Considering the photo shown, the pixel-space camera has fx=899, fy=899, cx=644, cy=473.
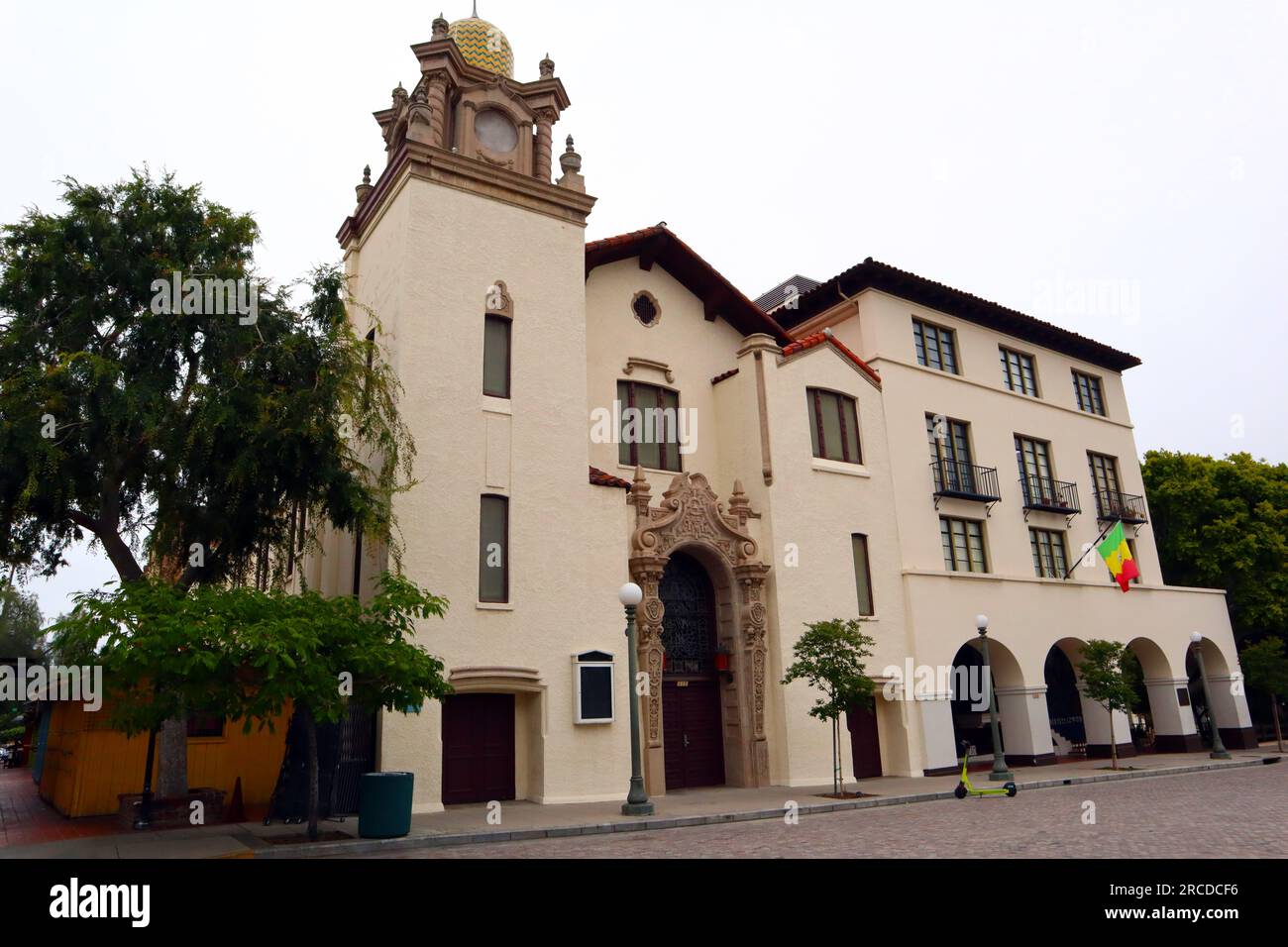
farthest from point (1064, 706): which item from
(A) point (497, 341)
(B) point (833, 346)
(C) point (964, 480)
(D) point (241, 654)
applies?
(D) point (241, 654)

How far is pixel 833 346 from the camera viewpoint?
25938 mm

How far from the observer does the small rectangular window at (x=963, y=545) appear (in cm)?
2761

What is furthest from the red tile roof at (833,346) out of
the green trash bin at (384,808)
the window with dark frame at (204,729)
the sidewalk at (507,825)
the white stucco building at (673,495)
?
the window with dark frame at (204,729)

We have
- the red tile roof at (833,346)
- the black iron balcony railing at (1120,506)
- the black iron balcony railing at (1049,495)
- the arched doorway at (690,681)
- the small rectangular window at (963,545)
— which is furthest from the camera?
the black iron balcony railing at (1120,506)

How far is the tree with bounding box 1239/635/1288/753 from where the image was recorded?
1262 inches

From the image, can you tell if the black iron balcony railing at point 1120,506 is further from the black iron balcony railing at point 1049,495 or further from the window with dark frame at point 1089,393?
the window with dark frame at point 1089,393

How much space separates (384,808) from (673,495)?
10.6 meters

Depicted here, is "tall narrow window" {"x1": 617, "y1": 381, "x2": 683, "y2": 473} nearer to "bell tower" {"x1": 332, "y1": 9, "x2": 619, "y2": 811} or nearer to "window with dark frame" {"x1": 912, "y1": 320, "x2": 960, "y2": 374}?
"bell tower" {"x1": 332, "y1": 9, "x2": 619, "y2": 811}

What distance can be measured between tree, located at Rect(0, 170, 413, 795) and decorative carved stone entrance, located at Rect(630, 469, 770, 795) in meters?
6.78

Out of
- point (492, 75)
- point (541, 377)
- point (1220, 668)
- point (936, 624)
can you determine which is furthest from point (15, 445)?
point (1220, 668)

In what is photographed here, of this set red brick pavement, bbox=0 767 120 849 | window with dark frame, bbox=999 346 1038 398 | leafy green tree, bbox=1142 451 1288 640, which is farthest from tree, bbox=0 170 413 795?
leafy green tree, bbox=1142 451 1288 640

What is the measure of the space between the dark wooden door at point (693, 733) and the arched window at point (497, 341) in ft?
26.6

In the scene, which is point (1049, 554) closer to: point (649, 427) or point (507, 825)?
point (649, 427)
